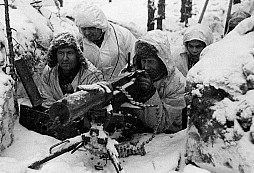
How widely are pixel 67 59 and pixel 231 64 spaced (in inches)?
64.3

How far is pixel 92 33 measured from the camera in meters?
4.36

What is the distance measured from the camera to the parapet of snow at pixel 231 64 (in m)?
2.39

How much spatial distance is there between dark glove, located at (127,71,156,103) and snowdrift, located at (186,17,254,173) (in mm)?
→ 519

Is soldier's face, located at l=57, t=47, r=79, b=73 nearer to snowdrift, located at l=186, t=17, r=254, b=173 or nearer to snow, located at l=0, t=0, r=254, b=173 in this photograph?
snow, located at l=0, t=0, r=254, b=173

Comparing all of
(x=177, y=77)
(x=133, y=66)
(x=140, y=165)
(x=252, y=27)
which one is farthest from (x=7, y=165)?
(x=252, y=27)

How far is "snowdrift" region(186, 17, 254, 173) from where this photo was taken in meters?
2.25

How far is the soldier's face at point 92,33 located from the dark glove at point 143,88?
1471 mm

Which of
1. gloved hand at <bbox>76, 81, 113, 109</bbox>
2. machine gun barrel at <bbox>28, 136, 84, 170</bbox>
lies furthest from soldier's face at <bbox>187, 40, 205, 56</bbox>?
machine gun barrel at <bbox>28, 136, 84, 170</bbox>

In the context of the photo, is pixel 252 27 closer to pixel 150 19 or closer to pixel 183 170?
pixel 183 170

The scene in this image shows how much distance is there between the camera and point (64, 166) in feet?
8.61

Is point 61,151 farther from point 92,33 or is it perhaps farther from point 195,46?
point 195,46

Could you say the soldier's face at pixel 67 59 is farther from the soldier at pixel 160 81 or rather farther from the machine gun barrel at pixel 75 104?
the machine gun barrel at pixel 75 104

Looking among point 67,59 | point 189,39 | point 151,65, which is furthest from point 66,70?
point 189,39

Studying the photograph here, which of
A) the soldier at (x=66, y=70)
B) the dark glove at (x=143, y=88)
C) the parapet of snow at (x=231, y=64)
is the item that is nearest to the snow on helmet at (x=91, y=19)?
the soldier at (x=66, y=70)
